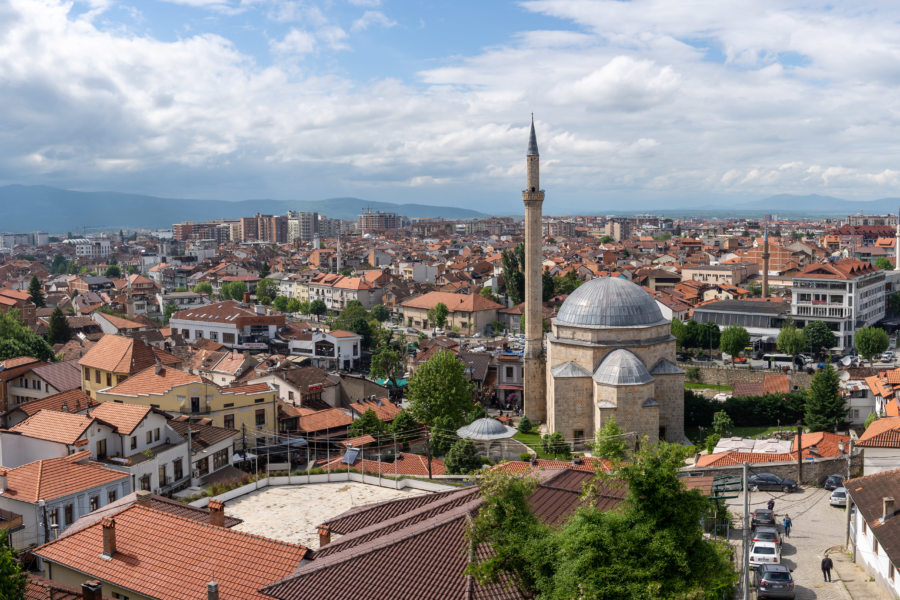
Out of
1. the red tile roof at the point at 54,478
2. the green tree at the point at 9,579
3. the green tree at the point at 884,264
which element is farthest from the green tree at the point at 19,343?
the green tree at the point at 884,264

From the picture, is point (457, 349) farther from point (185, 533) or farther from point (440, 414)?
point (185, 533)

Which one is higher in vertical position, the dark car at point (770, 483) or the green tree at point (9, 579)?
the green tree at point (9, 579)

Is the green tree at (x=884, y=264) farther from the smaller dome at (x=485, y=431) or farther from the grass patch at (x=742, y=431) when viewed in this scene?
the smaller dome at (x=485, y=431)

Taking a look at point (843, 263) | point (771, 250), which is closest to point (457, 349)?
point (843, 263)

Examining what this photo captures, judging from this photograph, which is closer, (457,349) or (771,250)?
(457,349)

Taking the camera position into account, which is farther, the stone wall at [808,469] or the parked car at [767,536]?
the stone wall at [808,469]

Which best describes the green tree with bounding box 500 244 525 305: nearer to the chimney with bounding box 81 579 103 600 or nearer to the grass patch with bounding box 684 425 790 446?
the grass patch with bounding box 684 425 790 446
